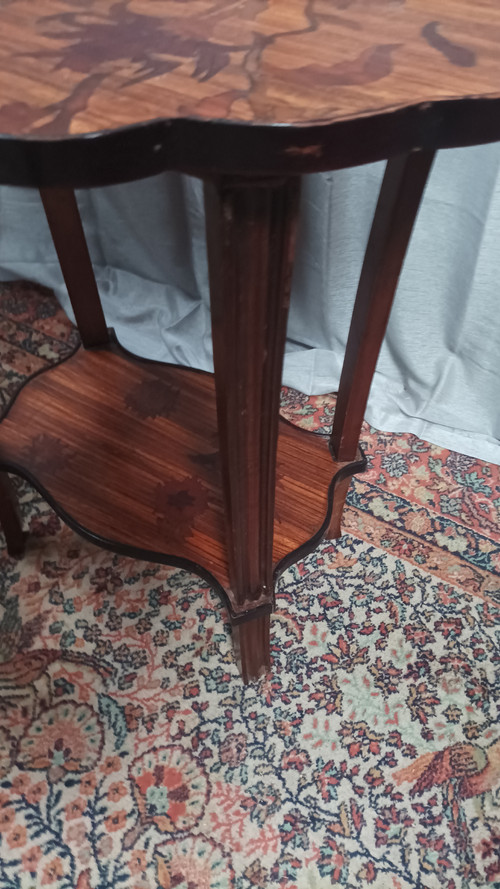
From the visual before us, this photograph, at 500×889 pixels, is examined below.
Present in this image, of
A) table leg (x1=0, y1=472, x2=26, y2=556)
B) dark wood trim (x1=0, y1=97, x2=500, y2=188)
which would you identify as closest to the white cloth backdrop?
table leg (x1=0, y1=472, x2=26, y2=556)

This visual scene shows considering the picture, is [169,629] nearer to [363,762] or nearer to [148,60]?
[363,762]

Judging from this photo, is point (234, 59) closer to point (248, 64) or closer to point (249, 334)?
point (248, 64)

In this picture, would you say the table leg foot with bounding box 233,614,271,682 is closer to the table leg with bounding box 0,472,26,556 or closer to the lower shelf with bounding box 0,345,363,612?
the lower shelf with bounding box 0,345,363,612

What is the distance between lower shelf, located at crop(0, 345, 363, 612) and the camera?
2.71 ft

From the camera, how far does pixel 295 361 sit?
1.32 metres

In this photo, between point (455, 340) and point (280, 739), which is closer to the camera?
point (280, 739)

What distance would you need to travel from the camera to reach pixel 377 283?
0.71 meters

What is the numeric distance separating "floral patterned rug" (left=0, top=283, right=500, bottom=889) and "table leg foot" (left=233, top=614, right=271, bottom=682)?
3cm

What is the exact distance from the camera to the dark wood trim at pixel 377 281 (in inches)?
24.4

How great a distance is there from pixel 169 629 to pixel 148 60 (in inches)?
30.2

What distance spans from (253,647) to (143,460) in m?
0.31

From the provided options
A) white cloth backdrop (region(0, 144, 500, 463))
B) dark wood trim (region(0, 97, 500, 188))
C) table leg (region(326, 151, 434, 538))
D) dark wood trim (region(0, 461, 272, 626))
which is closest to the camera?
dark wood trim (region(0, 97, 500, 188))

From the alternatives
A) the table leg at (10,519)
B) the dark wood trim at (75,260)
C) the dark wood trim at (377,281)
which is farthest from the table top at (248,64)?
the table leg at (10,519)

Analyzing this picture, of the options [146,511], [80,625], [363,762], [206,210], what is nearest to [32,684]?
[80,625]
